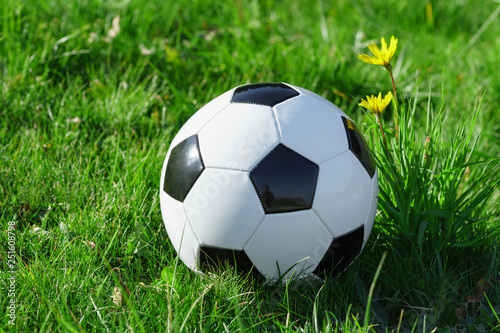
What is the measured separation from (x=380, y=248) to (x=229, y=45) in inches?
99.0

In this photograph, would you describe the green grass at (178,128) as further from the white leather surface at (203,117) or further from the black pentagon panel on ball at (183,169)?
the white leather surface at (203,117)

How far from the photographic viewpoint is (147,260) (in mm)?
2621

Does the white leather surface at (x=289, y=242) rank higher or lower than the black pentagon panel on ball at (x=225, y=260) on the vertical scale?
higher

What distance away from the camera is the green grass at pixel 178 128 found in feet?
7.43

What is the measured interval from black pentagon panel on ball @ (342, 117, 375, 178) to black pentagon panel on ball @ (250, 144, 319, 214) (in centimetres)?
27

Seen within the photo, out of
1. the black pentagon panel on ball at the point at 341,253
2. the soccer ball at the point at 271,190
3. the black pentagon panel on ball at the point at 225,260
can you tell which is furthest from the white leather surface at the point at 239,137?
the black pentagon panel on ball at the point at 341,253

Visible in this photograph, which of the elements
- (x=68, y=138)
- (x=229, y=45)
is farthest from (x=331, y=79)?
(x=68, y=138)

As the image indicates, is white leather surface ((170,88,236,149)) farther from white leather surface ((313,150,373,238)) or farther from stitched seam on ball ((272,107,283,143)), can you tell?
white leather surface ((313,150,373,238))

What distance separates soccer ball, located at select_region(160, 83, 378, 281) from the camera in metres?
2.10

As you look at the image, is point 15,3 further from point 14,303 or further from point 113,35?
point 14,303

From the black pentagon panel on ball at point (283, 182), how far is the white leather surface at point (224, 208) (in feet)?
0.13

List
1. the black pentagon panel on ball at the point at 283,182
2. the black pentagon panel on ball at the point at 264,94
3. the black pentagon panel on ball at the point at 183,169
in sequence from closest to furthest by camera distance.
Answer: the black pentagon panel on ball at the point at 283,182 → the black pentagon panel on ball at the point at 183,169 → the black pentagon panel on ball at the point at 264,94

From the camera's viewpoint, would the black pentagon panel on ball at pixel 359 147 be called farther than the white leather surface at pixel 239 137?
Yes

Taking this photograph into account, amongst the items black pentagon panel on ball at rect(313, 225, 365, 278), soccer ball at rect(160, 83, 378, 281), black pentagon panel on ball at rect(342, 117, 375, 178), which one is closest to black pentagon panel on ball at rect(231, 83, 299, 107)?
soccer ball at rect(160, 83, 378, 281)
